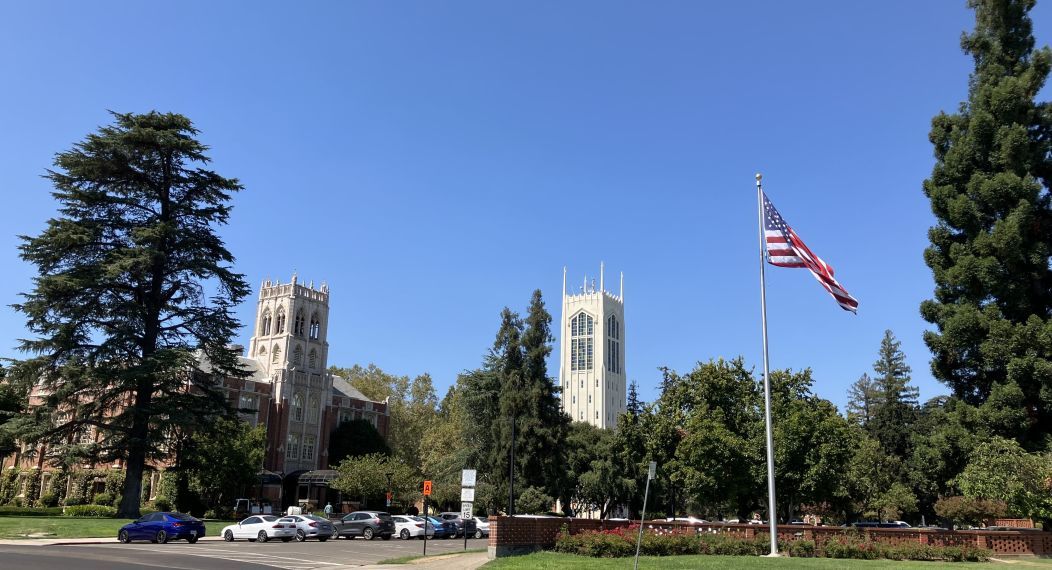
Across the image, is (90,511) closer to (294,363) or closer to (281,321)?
(294,363)

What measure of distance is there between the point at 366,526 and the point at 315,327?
168 feet

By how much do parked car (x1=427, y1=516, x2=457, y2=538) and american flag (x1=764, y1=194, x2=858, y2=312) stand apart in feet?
83.5

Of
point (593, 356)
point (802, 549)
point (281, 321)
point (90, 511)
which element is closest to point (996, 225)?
point (802, 549)

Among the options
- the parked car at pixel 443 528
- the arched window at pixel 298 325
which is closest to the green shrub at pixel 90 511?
the parked car at pixel 443 528

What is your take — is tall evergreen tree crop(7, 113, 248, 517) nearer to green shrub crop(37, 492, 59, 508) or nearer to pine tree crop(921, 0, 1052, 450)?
green shrub crop(37, 492, 59, 508)

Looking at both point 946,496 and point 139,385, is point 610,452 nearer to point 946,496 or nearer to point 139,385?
point 946,496

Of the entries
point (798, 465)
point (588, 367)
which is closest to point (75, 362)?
point (798, 465)

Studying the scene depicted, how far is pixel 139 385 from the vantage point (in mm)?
43719

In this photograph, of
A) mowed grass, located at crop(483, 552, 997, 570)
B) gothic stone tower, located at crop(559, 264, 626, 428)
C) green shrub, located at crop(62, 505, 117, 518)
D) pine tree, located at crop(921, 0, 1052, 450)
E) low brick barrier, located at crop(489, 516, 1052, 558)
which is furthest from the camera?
gothic stone tower, located at crop(559, 264, 626, 428)

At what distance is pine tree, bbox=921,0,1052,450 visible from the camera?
97.5 feet

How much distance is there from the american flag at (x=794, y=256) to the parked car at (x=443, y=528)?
83.5 feet

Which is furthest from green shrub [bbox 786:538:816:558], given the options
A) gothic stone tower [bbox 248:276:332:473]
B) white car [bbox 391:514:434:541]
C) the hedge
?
gothic stone tower [bbox 248:276:332:473]

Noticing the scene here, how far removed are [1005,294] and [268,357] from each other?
71.8m

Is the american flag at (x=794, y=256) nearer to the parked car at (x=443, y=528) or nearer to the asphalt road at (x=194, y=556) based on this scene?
the asphalt road at (x=194, y=556)
